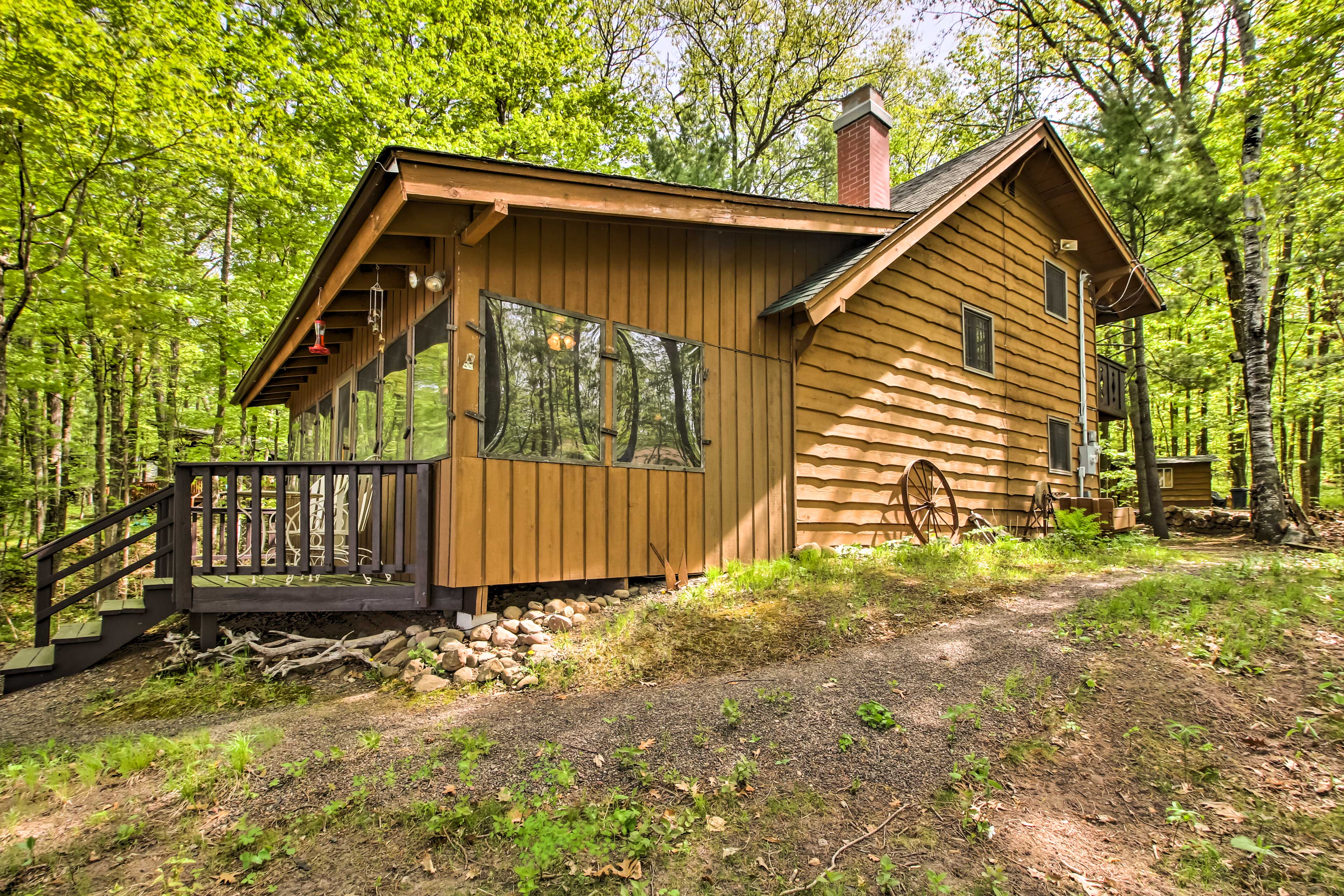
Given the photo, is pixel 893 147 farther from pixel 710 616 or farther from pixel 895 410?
pixel 710 616

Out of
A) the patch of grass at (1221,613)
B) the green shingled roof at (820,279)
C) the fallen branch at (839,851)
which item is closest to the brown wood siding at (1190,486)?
the patch of grass at (1221,613)

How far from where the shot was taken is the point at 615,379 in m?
5.72

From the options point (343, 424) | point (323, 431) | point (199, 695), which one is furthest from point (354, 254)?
point (323, 431)

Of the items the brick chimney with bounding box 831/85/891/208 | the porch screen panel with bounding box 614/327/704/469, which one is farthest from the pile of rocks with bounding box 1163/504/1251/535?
the porch screen panel with bounding box 614/327/704/469

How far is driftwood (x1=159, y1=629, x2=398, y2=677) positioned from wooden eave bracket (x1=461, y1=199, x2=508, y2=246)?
299 centimetres

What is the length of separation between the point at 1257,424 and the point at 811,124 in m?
14.1

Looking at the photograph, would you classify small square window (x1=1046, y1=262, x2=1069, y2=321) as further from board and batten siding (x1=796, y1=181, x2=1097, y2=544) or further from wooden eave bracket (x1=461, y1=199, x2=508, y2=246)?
wooden eave bracket (x1=461, y1=199, x2=508, y2=246)

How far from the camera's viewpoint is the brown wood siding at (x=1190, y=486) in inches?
683

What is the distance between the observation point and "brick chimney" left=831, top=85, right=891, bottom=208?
28.4ft

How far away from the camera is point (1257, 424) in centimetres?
1021

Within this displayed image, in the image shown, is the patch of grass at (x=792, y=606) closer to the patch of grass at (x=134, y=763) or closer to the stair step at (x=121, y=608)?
the patch of grass at (x=134, y=763)

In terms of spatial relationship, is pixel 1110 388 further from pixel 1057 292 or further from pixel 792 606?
pixel 792 606

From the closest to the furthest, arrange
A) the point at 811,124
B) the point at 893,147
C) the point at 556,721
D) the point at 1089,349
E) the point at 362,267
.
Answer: the point at 556,721 → the point at 362,267 → the point at 1089,349 → the point at 811,124 → the point at 893,147

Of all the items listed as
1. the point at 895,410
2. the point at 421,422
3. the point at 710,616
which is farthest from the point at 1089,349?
the point at 421,422
